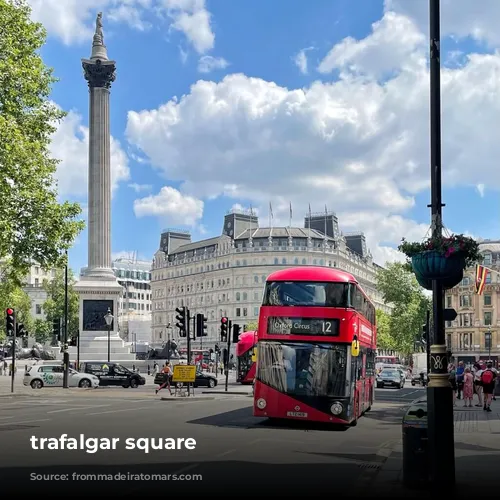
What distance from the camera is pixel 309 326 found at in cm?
2281

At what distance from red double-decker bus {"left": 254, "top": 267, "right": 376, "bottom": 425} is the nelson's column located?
53572mm

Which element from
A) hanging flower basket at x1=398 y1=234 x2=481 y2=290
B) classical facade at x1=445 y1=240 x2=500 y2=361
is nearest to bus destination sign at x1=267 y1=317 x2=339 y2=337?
hanging flower basket at x1=398 y1=234 x2=481 y2=290

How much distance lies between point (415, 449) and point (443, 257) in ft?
9.17

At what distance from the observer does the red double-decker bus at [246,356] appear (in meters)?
55.5

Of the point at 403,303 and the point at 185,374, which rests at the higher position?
the point at 403,303

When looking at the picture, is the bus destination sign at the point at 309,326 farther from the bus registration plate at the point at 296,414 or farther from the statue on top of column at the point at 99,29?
the statue on top of column at the point at 99,29

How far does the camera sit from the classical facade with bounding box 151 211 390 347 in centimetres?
16062

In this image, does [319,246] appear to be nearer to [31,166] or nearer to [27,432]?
[31,166]

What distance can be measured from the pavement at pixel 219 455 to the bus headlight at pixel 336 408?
56cm

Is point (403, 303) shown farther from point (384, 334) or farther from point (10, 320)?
point (10, 320)

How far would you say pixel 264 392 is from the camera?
23328mm

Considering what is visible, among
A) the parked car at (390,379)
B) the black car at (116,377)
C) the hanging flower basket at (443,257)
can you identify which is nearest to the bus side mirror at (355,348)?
the hanging flower basket at (443,257)

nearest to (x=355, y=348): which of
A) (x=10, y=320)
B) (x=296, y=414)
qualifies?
(x=296, y=414)

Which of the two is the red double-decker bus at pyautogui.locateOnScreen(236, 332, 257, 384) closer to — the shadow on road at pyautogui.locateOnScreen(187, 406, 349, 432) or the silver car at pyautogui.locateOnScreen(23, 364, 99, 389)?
the silver car at pyautogui.locateOnScreen(23, 364, 99, 389)
